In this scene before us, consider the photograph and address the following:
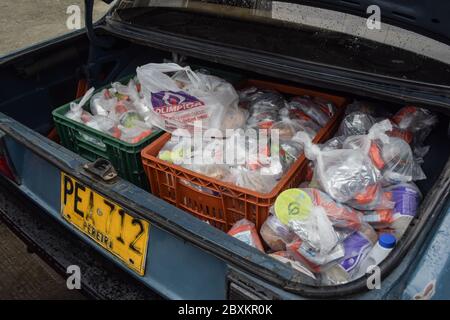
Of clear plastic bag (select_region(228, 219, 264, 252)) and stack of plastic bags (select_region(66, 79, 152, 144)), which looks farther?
stack of plastic bags (select_region(66, 79, 152, 144))

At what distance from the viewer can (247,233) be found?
4.81ft

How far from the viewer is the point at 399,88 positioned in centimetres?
148

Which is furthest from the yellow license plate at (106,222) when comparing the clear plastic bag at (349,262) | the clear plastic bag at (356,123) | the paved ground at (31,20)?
the paved ground at (31,20)

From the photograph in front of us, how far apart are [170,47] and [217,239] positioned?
112 centimetres

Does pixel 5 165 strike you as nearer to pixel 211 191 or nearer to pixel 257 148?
pixel 211 191

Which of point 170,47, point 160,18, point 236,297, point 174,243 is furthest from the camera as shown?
point 160,18

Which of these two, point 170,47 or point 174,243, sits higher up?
point 170,47

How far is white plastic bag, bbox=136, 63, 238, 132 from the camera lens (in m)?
1.91

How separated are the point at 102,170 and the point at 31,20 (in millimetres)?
5672

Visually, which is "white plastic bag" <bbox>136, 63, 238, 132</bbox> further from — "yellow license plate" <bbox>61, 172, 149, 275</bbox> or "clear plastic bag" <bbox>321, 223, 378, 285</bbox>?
"clear plastic bag" <bbox>321, 223, 378, 285</bbox>

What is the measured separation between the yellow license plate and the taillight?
1.13 feet

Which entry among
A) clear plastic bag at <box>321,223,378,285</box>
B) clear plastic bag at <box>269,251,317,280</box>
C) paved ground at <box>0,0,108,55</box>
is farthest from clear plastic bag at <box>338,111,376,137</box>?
paved ground at <box>0,0,108,55</box>
